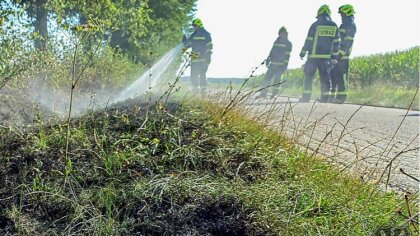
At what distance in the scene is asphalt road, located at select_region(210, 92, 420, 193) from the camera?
3150 millimetres

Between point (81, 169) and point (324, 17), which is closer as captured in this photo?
point (81, 169)

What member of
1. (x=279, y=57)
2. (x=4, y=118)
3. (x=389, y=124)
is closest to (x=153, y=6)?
(x=279, y=57)

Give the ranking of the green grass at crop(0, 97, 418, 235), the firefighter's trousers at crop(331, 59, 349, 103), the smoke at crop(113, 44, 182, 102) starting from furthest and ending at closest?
the firefighter's trousers at crop(331, 59, 349, 103) → the smoke at crop(113, 44, 182, 102) → the green grass at crop(0, 97, 418, 235)

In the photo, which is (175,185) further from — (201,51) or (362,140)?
(201,51)

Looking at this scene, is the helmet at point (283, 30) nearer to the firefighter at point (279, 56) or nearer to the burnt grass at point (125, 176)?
the firefighter at point (279, 56)

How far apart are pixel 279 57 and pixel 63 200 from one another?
1168cm

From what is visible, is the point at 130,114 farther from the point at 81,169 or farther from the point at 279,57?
the point at 279,57

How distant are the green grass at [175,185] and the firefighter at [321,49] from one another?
8449 mm

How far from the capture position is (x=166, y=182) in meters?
2.54

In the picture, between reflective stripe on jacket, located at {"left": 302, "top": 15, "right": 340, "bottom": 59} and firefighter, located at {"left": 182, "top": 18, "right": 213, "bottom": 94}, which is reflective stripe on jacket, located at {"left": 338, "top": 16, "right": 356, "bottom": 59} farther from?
firefighter, located at {"left": 182, "top": 18, "right": 213, "bottom": 94}

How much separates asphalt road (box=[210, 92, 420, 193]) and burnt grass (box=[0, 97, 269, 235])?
2.17ft

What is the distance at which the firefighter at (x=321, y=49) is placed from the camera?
1145 centimetres

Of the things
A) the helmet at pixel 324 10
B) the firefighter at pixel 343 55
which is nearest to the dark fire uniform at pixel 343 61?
the firefighter at pixel 343 55

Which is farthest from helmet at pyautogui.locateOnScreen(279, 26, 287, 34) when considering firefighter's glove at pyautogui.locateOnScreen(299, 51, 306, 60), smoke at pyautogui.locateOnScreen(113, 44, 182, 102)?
smoke at pyautogui.locateOnScreen(113, 44, 182, 102)
